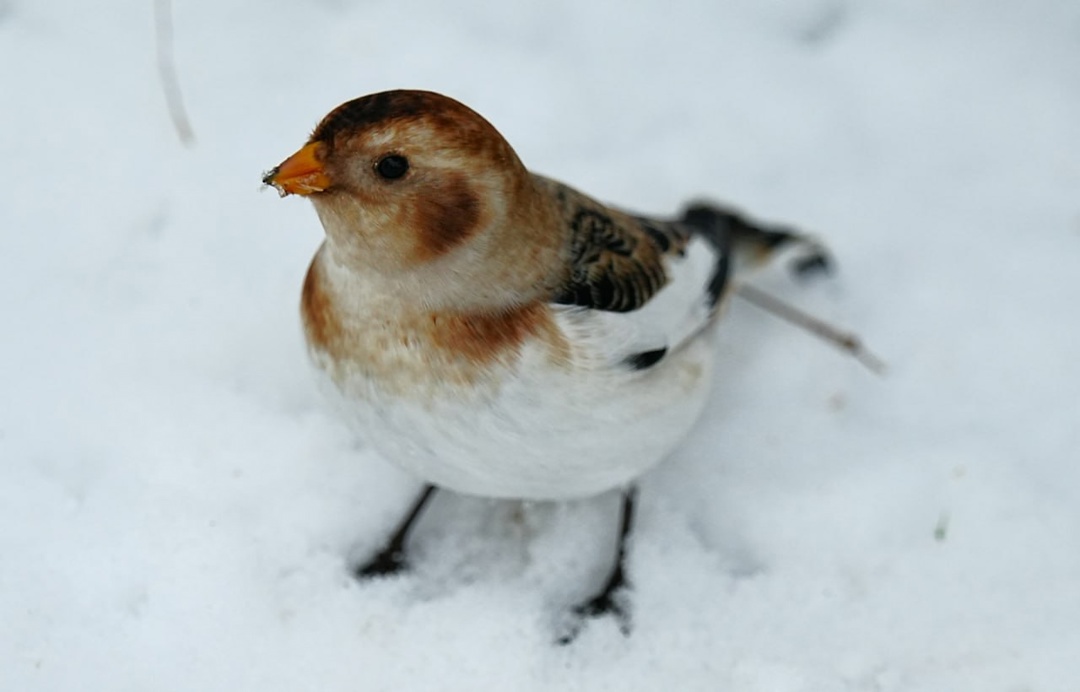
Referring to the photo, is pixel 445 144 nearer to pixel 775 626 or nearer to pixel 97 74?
pixel 775 626

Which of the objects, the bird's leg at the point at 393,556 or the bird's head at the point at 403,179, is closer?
the bird's head at the point at 403,179

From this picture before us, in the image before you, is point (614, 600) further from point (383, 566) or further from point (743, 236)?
point (743, 236)

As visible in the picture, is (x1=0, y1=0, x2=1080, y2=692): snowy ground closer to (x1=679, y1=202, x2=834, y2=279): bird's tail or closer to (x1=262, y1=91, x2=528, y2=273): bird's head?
(x1=679, y1=202, x2=834, y2=279): bird's tail

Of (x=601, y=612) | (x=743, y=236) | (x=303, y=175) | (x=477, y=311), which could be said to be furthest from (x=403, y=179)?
(x=743, y=236)

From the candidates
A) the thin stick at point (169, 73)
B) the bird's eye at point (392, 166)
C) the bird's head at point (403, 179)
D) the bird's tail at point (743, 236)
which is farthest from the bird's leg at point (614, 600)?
the thin stick at point (169, 73)

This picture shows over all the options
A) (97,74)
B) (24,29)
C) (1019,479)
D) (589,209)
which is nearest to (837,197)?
(1019,479)

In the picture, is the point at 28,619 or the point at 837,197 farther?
the point at 837,197

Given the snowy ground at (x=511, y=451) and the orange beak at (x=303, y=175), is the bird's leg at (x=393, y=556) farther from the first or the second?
the orange beak at (x=303, y=175)
